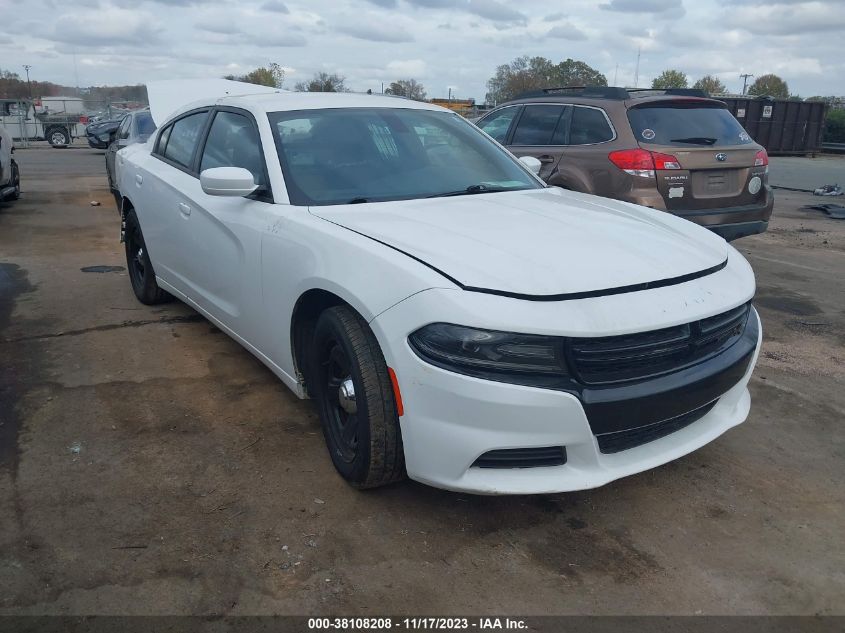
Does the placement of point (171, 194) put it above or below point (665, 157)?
below

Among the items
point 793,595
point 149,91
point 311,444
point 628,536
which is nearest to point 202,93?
point 149,91

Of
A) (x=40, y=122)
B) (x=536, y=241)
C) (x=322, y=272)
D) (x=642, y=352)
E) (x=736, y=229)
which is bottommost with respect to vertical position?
(x=736, y=229)

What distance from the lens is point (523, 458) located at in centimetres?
251

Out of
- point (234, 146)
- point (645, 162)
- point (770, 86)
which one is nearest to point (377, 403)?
point (234, 146)

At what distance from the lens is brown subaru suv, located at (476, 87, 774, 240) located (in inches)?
240

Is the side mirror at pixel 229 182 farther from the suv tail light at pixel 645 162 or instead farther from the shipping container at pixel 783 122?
the shipping container at pixel 783 122

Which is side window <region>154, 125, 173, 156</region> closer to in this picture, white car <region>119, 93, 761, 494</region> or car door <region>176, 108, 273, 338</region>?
car door <region>176, 108, 273, 338</region>

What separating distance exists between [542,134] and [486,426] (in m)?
5.35

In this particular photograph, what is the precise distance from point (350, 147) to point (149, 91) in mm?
5508

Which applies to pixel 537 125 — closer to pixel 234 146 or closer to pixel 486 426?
pixel 234 146

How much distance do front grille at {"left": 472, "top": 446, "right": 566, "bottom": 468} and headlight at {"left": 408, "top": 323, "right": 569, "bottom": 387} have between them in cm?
26

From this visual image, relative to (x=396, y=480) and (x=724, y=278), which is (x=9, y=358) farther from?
(x=724, y=278)

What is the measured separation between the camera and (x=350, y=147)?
3.70m

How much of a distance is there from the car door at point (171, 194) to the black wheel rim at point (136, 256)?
0.30 metres
